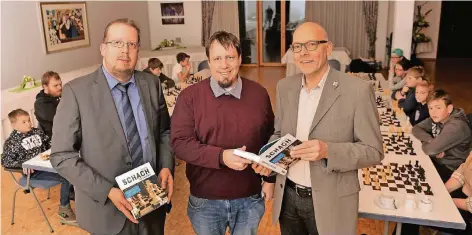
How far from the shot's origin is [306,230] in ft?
7.84

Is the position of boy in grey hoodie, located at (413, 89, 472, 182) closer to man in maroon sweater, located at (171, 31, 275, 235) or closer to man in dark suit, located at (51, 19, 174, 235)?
man in maroon sweater, located at (171, 31, 275, 235)

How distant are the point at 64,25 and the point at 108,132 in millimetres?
7127

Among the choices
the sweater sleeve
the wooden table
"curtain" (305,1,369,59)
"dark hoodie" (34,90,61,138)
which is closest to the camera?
the wooden table

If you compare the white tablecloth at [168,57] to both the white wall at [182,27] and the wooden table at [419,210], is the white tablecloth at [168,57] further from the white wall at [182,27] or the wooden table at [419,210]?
the wooden table at [419,210]

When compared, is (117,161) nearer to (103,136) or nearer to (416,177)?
(103,136)

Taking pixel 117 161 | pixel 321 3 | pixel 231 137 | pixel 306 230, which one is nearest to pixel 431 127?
pixel 306 230

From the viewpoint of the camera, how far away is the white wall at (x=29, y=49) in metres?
7.00

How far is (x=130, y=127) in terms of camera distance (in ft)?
7.12

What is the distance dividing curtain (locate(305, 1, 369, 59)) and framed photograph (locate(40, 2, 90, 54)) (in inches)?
256

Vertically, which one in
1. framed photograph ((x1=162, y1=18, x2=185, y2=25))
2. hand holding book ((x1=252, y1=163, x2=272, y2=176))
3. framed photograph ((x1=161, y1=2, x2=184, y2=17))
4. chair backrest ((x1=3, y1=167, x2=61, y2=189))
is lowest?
chair backrest ((x1=3, y1=167, x2=61, y2=189))

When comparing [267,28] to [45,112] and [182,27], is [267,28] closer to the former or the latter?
[182,27]

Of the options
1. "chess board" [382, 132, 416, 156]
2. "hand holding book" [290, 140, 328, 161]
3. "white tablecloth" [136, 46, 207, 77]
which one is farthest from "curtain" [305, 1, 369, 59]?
"hand holding book" [290, 140, 328, 161]

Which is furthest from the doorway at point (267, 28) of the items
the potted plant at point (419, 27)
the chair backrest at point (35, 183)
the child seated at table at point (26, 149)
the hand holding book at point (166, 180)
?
the hand holding book at point (166, 180)

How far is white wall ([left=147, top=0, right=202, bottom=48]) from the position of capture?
1279 centimetres
